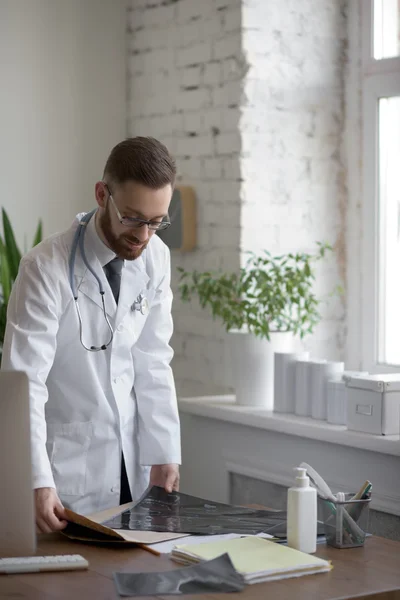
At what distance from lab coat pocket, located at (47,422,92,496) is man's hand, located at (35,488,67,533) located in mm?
311

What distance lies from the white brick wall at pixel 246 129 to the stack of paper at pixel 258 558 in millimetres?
1526

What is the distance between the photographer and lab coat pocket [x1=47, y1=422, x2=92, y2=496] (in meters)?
2.40

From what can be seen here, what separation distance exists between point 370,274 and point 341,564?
184cm

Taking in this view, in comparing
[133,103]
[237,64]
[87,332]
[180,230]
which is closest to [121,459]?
[87,332]

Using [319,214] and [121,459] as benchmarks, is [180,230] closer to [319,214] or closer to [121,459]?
[319,214]

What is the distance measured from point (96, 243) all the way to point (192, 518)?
74 cm

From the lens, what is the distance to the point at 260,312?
3.34m

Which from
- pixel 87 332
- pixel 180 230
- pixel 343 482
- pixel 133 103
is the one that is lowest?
pixel 343 482

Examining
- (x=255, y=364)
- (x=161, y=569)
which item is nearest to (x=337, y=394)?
(x=255, y=364)

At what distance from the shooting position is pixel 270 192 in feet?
11.6

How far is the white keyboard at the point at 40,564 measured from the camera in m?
1.83

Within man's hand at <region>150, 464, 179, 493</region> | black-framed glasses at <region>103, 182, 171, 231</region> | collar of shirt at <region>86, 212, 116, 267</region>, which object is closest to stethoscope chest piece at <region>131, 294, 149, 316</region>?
collar of shirt at <region>86, 212, 116, 267</region>

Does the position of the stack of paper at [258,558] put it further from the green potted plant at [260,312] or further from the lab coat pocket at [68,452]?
the green potted plant at [260,312]

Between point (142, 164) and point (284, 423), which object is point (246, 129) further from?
point (142, 164)
